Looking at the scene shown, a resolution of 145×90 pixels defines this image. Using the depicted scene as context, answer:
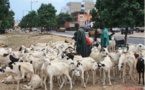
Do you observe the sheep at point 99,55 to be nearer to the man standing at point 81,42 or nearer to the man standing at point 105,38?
the man standing at point 81,42

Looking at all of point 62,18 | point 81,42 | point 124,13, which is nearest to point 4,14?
point 124,13

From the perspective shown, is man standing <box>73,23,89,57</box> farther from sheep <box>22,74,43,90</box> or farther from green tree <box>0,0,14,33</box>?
green tree <box>0,0,14,33</box>

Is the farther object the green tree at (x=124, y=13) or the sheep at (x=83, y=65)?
the green tree at (x=124, y=13)

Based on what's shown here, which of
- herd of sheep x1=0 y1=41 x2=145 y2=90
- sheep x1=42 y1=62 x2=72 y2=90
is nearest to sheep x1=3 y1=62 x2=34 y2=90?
herd of sheep x1=0 y1=41 x2=145 y2=90

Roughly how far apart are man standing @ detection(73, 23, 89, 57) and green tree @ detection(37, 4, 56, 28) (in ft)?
121

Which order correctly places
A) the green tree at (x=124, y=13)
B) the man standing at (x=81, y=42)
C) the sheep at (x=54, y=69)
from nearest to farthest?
the sheep at (x=54, y=69), the man standing at (x=81, y=42), the green tree at (x=124, y=13)

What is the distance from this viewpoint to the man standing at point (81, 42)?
1119 centimetres

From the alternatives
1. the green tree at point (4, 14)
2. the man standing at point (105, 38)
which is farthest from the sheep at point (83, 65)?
the green tree at point (4, 14)

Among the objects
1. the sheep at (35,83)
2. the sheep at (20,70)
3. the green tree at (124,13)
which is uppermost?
the green tree at (124,13)

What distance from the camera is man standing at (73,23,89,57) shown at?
11188 mm

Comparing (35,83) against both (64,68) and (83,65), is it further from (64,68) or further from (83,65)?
(83,65)

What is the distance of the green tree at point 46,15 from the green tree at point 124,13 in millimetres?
31821

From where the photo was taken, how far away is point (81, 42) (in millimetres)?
11438

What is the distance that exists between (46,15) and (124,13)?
33419 millimetres
